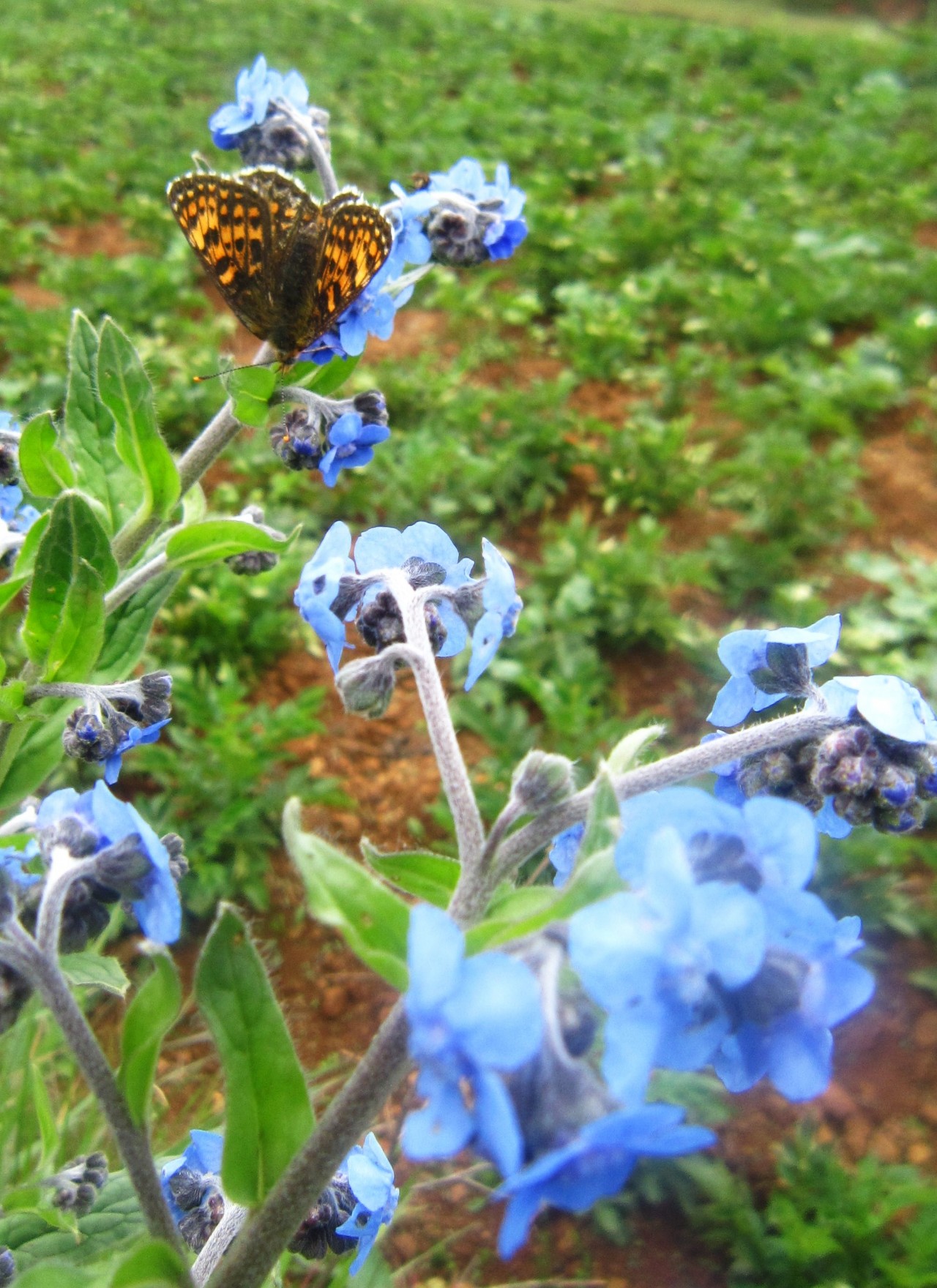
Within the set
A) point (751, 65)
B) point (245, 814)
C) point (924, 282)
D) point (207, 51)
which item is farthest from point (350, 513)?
point (751, 65)

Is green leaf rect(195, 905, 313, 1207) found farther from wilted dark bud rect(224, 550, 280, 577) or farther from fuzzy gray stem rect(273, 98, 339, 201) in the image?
fuzzy gray stem rect(273, 98, 339, 201)

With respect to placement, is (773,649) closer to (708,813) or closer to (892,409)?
(708,813)

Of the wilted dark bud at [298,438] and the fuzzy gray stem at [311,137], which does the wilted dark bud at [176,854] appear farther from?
the fuzzy gray stem at [311,137]

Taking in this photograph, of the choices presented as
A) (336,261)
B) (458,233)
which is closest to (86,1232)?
(336,261)

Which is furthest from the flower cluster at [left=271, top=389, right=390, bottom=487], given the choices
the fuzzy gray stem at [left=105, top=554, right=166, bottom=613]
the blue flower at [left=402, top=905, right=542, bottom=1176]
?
the blue flower at [left=402, top=905, right=542, bottom=1176]

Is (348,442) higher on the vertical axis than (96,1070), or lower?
higher

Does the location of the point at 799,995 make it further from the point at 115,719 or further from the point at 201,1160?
the point at 115,719

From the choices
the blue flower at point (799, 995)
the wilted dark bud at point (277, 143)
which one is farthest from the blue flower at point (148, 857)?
the wilted dark bud at point (277, 143)
